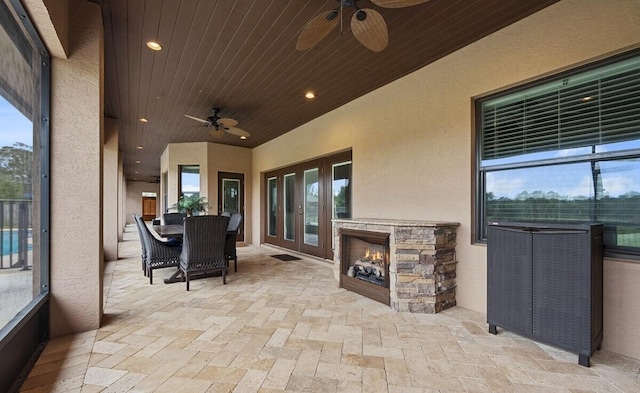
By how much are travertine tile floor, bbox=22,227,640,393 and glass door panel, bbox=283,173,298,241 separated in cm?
357

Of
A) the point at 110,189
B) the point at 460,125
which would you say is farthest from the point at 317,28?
the point at 110,189

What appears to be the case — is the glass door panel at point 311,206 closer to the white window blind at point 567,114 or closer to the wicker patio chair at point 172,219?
the wicker patio chair at point 172,219

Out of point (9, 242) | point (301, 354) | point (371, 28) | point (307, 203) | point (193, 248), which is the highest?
point (371, 28)

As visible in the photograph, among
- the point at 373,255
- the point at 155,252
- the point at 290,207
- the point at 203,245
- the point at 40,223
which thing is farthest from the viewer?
the point at 290,207

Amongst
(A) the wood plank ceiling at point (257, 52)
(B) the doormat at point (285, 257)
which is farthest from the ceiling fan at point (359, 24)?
(B) the doormat at point (285, 257)

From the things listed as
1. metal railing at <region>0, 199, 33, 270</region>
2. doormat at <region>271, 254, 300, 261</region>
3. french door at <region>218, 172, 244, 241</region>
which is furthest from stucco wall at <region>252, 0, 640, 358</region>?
french door at <region>218, 172, 244, 241</region>

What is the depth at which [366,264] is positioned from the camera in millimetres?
3660

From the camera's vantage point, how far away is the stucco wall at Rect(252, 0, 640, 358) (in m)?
2.14

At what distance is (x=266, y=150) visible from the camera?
753 centimetres

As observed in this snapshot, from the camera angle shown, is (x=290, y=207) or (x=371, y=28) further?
(x=290, y=207)

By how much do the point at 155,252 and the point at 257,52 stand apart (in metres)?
3.01

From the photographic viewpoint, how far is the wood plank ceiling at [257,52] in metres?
2.45

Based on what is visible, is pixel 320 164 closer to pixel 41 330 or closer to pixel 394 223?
pixel 394 223

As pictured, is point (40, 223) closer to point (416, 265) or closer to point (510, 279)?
point (416, 265)
